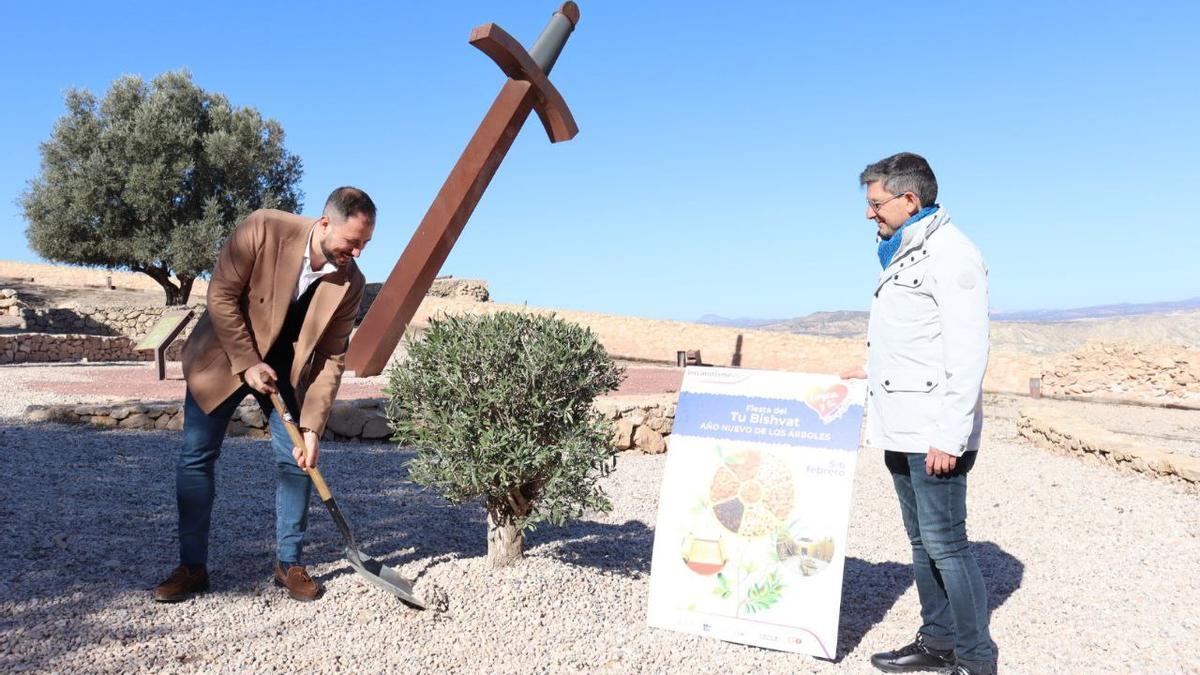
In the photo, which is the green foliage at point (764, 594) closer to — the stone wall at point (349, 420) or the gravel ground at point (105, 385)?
the stone wall at point (349, 420)

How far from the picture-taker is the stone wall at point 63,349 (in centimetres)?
1767

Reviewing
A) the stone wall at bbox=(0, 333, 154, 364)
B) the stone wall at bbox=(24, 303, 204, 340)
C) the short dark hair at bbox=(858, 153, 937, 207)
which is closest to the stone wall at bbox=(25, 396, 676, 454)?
the short dark hair at bbox=(858, 153, 937, 207)

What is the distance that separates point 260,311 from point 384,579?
1155 millimetres

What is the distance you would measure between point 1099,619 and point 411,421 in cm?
319

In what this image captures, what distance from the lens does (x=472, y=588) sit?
347 cm

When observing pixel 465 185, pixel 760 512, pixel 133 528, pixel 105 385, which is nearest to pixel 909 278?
pixel 760 512

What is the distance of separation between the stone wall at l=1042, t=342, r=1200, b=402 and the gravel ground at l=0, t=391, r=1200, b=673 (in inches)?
476

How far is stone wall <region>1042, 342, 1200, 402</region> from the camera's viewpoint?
1627 centimetres

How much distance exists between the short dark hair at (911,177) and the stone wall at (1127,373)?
648 inches

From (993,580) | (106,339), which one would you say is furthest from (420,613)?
(106,339)

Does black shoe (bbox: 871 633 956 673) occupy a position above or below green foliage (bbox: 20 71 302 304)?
below

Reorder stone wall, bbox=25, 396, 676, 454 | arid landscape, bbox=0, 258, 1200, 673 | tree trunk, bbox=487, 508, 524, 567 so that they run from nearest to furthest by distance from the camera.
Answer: arid landscape, bbox=0, 258, 1200, 673
tree trunk, bbox=487, 508, 524, 567
stone wall, bbox=25, 396, 676, 454

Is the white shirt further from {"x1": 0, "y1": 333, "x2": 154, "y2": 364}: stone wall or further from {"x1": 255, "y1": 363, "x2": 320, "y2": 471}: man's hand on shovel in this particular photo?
{"x1": 0, "y1": 333, "x2": 154, "y2": 364}: stone wall

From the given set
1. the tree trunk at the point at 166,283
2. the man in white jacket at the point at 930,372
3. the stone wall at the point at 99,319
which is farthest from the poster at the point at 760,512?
the tree trunk at the point at 166,283
